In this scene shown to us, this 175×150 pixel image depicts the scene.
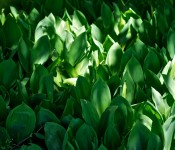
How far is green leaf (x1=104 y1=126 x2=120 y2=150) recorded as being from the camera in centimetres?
167

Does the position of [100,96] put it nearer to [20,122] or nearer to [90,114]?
[90,114]

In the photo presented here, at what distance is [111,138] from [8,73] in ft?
2.15

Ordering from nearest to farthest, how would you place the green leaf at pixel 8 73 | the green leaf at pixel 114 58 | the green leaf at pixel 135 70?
1. the green leaf at pixel 135 70
2. the green leaf at pixel 8 73
3. the green leaf at pixel 114 58

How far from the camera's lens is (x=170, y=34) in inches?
91.4

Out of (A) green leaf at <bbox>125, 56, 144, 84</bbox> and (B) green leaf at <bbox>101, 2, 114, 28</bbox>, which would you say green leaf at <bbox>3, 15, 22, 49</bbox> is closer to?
(B) green leaf at <bbox>101, 2, 114, 28</bbox>

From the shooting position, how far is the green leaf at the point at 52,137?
171 centimetres

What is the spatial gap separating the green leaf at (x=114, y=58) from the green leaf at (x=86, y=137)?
58 centimetres

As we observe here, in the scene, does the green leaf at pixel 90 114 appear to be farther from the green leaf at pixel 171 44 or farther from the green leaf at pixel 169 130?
the green leaf at pixel 171 44

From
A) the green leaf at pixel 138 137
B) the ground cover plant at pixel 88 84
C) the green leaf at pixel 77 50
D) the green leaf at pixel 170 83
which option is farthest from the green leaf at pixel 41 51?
the green leaf at pixel 138 137

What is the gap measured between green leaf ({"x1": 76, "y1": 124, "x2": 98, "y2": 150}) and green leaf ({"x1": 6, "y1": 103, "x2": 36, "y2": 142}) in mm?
218

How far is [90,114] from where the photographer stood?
175 centimetres

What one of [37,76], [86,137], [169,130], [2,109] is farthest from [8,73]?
[169,130]

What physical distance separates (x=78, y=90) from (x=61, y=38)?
0.56 m

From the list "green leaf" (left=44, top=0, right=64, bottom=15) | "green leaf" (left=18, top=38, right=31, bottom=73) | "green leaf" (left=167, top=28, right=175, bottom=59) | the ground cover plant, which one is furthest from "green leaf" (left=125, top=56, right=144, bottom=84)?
"green leaf" (left=44, top=0, right=64, bottom=15)
